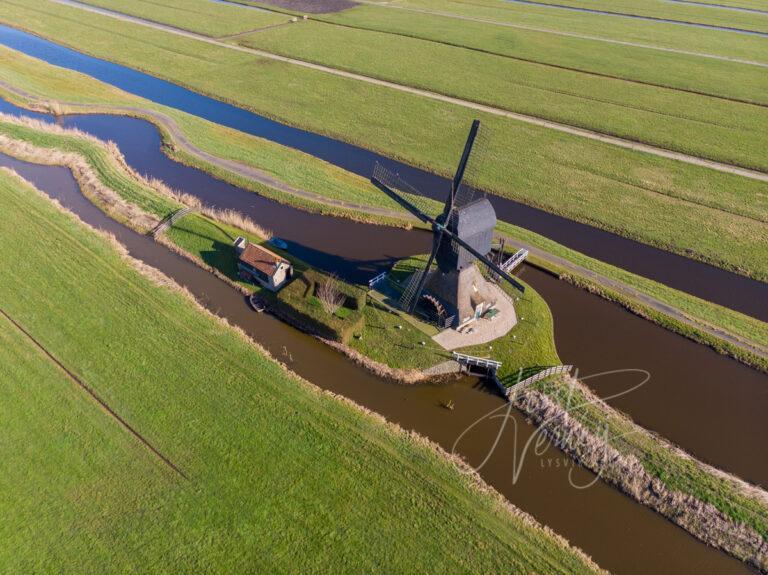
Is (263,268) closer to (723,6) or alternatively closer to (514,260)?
(514,260)

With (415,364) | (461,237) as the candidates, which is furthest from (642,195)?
(415,364)

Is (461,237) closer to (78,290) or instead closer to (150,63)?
(78,290)

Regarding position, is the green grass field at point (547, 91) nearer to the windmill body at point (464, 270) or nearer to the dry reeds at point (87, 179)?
the windmill body at point (464, 270)

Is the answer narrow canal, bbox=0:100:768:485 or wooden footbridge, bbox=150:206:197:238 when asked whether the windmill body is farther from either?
wooden footbridge, bbox=150:206:197:238

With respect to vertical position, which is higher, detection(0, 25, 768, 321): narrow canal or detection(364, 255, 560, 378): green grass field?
detection(0, 25, 768, 321): narrow canal

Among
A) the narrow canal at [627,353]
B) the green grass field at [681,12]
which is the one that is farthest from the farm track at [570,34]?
the narrow canal at [627,353]

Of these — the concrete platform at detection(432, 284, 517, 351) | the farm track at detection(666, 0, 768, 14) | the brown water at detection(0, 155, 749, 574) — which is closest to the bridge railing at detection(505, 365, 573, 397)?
the brown water at detection(0, 155, 749, 574)

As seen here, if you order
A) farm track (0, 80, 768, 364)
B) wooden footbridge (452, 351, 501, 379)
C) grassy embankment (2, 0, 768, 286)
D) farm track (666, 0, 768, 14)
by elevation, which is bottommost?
wooden footbridge (452, 351, 501, 379)

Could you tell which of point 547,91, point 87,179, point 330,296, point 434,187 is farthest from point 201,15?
point 330,296
